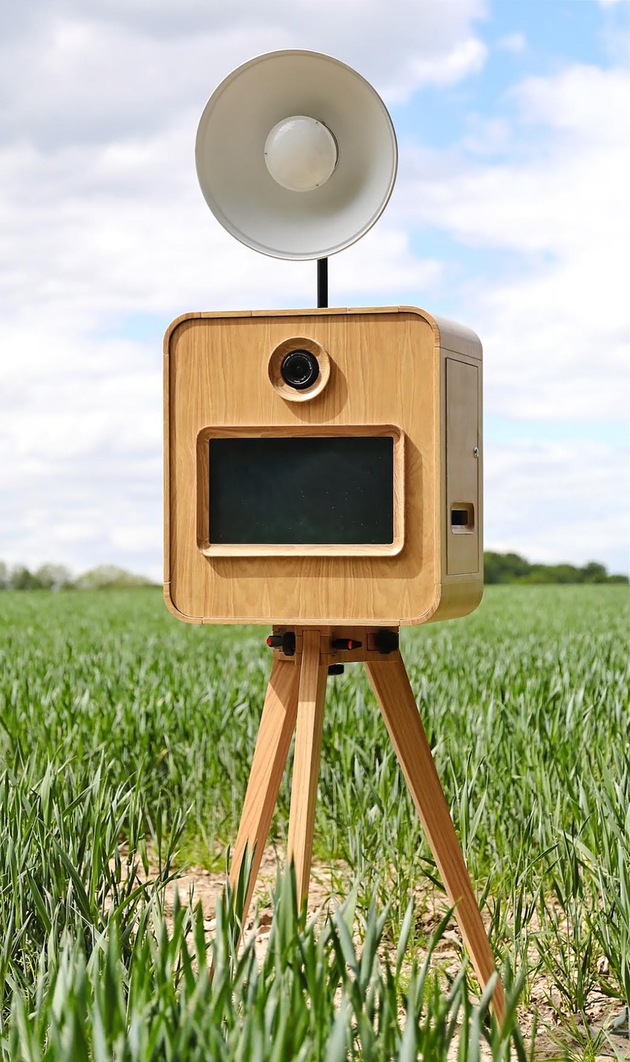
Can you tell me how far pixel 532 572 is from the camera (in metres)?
25.3

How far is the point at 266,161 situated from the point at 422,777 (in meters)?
1.35

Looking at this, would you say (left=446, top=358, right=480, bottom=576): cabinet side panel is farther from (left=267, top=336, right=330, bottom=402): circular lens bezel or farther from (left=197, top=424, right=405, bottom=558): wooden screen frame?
(left=267, top=336, right=330, bottom=402): circular lens bezel

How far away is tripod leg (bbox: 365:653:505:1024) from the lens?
2.08 meters

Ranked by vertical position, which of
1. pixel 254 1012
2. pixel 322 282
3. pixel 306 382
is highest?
pixel 322 282

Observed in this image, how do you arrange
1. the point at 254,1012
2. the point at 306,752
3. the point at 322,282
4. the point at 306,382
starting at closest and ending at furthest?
1. the point at 254,1012
2. the point at 306,382
3. the point at 306,752
4. the point at 322,282

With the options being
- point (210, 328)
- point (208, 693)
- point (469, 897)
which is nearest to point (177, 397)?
point (210, 328)

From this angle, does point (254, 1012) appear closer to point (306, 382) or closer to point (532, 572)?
point (306, 382)

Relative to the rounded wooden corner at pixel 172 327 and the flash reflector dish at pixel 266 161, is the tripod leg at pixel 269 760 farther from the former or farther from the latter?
the flash reflector dish at pixel 266 161

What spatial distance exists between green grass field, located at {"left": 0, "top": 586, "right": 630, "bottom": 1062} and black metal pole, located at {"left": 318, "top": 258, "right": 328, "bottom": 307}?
1.16 m

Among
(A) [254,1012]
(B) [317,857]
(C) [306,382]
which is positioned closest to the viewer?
(A) [254,1012]

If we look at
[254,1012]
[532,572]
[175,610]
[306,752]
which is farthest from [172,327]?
[532,572]

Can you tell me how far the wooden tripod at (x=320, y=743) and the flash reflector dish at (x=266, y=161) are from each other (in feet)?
2.78

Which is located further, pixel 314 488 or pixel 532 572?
pixel 532 572

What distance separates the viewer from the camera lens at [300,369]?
191cm
